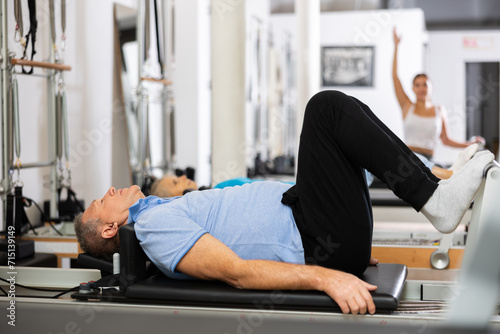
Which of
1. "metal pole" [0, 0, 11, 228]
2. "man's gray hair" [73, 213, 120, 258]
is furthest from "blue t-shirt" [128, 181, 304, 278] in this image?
"metal pole" [0, 0, 11, 228]

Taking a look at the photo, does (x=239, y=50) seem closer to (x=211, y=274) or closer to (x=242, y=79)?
(x=242, y=79)

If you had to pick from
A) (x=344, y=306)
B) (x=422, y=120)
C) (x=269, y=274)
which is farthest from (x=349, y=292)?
(x=422, y=120)

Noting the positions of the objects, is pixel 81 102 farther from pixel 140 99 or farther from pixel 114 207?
pixel 114 207

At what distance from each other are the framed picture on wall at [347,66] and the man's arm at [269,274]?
7.87 m

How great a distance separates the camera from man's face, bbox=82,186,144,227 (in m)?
2.12

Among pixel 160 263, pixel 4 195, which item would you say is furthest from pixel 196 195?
pixel 4 195

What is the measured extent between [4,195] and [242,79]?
1566 millimetres

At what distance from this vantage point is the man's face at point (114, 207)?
2121 mm

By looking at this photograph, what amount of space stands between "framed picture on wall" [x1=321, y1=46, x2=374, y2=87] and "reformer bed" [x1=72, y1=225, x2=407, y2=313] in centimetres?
753

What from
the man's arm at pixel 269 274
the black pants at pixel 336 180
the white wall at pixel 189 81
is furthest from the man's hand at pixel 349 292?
the white wall at pixel 189 81

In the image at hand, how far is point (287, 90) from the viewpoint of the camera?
29.7 feet

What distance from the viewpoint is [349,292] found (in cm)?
174

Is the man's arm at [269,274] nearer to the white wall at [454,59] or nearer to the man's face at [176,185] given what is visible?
the man's face at [176,185]

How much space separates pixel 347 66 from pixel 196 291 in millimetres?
7969
